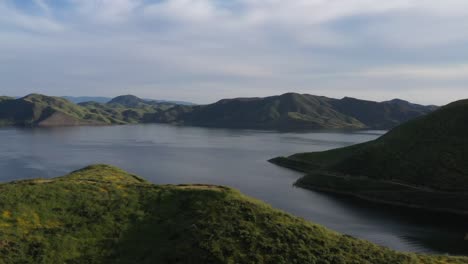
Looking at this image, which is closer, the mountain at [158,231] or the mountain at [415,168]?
the mountain at [158,231]

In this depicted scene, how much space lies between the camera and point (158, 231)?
49938 mm

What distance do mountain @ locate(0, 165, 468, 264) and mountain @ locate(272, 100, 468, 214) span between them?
77091 millimetres

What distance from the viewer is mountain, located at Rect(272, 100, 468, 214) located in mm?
123250

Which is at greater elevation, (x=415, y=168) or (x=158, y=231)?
(x=415, y=168)

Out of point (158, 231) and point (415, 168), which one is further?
point (415, 168)

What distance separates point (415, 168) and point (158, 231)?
115970mm

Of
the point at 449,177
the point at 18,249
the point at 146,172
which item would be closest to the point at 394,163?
the point at 449,177

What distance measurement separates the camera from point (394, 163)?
146 meters

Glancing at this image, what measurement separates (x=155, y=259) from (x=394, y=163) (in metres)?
124

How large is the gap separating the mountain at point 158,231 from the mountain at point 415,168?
77.1 m

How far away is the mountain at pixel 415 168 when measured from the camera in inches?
4852

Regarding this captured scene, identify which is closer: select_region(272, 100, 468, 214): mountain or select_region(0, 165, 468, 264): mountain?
select_region(0, 165, 468, 264): mountain

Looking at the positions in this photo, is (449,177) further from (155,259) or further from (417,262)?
(155,259)

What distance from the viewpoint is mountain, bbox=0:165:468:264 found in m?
43.6
